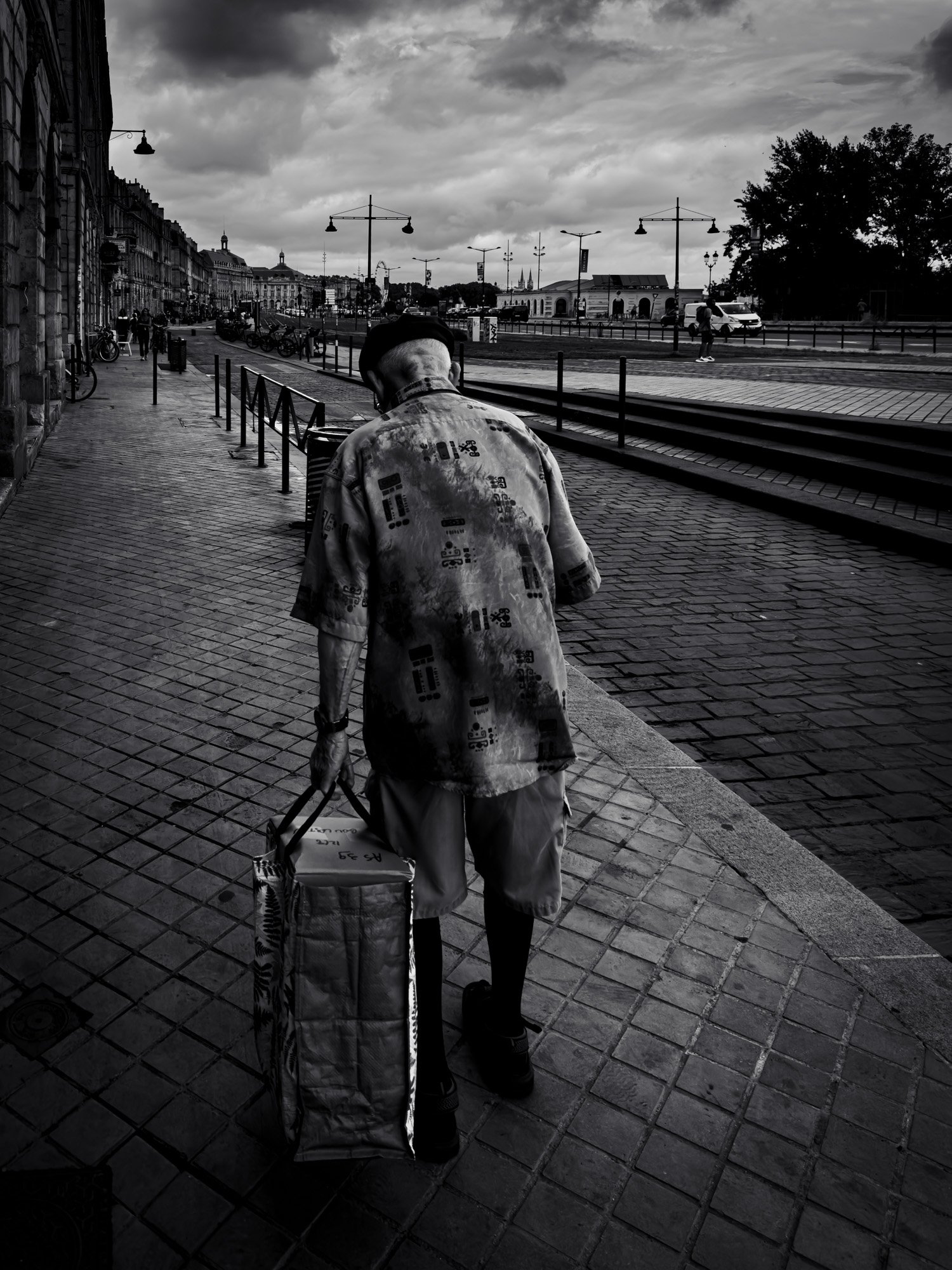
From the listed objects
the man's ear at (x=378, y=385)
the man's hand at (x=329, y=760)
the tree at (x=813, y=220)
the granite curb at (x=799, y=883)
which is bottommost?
the granite curb at (x=799, y=883)

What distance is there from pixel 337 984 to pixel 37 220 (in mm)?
14820

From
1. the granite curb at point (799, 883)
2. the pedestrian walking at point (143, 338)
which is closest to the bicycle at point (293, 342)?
the pedestrian walking at point (143, 338)

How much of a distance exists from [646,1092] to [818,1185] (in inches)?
17.1

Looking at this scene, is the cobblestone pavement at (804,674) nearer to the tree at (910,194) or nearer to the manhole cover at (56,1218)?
the manhole cover at (56,1218)

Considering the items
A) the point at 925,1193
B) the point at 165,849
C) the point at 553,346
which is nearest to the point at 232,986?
the point at 165,849

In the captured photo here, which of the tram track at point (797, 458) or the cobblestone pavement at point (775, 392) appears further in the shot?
the cobblestone pavement at point (775, 392)

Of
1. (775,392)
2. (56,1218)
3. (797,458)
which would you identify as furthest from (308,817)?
(775,392)

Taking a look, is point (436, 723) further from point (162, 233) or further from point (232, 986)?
point (162, 233)

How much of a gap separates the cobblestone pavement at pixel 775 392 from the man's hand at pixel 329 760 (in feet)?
37.5

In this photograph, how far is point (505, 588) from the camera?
2246mm

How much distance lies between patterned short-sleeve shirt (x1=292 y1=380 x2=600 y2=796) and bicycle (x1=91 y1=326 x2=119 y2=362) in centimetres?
2977

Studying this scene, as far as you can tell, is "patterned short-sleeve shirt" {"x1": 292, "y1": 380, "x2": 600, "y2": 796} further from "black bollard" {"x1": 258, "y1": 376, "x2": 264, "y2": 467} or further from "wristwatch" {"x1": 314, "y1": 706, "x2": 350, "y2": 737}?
"black bollard" {"x1": 258, "y1": 376, "x2": 264, "y2": 467}

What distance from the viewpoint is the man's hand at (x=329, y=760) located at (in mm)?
2223

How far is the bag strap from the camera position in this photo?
210 cm
